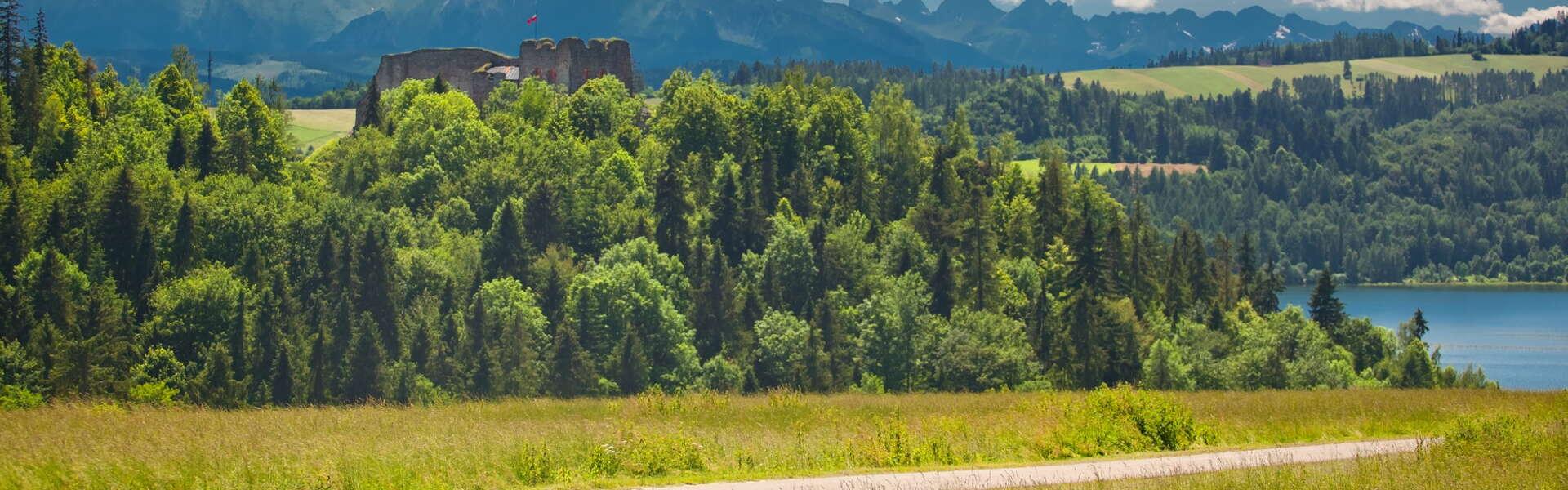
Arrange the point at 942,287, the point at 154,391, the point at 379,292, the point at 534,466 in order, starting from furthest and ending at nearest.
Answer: the point at 942,287, the point at 379,292, the point at 154,391, the point at 534,466

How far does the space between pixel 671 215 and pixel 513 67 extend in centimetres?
2864

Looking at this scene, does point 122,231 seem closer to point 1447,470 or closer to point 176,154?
point 176,154

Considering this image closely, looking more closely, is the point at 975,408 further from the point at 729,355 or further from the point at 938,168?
the point at 938,168

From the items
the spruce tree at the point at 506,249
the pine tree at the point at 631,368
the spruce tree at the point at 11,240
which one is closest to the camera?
the spruce tree at the point at 11,240

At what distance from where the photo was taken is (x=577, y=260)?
11181cm

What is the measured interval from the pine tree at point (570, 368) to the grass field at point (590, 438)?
49539 millimetres

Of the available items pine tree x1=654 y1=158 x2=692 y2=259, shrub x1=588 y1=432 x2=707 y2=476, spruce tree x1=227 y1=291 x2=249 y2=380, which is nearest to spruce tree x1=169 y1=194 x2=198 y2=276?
spruce tree x1=227 y1=291 x2=249 y2=380

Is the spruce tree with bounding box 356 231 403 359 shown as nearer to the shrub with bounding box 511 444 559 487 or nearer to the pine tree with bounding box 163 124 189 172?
the pine tree with bounding box 163 124 189 172

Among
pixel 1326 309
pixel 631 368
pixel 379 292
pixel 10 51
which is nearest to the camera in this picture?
pixel 631 368

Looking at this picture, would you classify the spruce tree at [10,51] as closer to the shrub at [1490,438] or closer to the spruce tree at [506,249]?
the spruce tree at [506,249]

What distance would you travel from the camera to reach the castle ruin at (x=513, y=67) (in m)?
132

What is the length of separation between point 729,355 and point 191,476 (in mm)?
72579

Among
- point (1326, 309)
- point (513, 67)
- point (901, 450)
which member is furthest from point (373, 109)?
point (901, 450)

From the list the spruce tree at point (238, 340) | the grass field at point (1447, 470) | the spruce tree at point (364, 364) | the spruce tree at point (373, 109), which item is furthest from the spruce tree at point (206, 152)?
the grass field at point (1447, 470)
